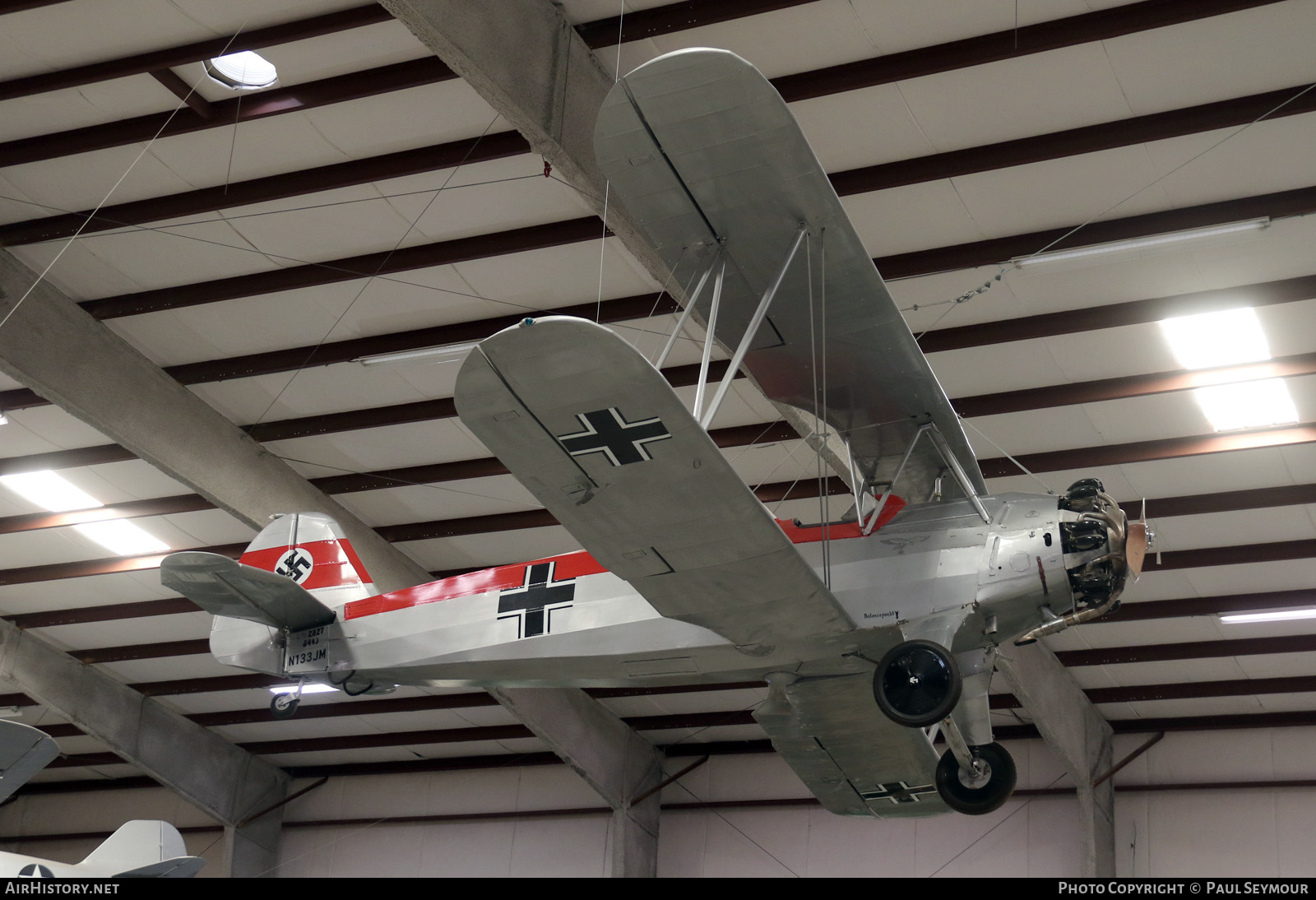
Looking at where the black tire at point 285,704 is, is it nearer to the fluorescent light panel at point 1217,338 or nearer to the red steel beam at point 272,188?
the red steel beam at point 272,188

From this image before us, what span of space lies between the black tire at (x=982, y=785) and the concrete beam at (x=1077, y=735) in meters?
7.77

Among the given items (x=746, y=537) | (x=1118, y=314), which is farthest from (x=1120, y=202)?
(x=746, y=537)

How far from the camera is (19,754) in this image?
7.59m

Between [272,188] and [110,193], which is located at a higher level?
[272,188]

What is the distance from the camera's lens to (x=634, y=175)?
22.7ft

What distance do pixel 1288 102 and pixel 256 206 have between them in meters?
8.68

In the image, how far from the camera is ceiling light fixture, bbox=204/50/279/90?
1055 centimetres

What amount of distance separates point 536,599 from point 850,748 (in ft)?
7.98

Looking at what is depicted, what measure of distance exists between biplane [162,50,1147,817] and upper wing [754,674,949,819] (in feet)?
0.07

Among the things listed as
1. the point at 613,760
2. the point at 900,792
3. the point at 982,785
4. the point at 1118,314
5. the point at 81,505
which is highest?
the point at 1118,314

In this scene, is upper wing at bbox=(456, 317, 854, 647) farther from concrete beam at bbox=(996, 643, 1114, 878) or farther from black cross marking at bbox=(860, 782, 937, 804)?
concrete beam at bbox=(996, 643, 1114, 878)

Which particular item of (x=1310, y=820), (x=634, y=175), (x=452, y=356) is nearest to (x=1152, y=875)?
(x=1310, y=820)

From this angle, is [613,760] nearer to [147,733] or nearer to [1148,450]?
[147,733]

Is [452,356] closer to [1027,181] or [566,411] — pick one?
[1027,181]
